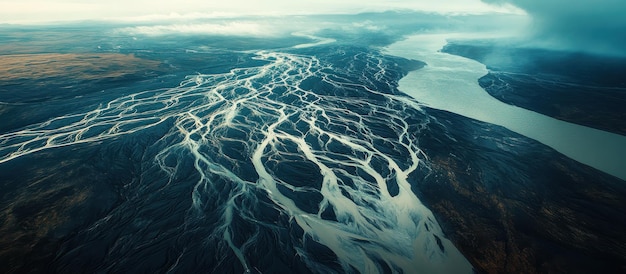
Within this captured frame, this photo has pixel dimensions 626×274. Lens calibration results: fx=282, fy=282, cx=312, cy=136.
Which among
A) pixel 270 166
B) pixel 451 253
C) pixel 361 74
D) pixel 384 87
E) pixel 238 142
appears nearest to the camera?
pixel 451 253

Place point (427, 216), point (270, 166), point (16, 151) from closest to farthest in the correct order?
point (427, 216) < point (270, 166) < point (16, 151)

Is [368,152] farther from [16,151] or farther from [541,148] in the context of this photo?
[16,151]

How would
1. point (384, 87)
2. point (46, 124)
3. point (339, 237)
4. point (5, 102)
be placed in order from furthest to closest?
point (384, 87) < point (5, 102) < point (46, 124) < point (339, 237)

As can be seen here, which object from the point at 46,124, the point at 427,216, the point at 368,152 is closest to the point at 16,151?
the point at 46,124

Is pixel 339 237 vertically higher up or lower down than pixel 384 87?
lower down

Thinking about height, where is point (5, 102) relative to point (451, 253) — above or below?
above

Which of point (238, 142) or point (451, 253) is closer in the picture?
point (451, 253)

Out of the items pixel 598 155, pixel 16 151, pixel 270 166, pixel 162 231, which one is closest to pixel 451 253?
pixel 270 166

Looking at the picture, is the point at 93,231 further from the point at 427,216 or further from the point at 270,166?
the point at 427,216

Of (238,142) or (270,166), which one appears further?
(238,142)
